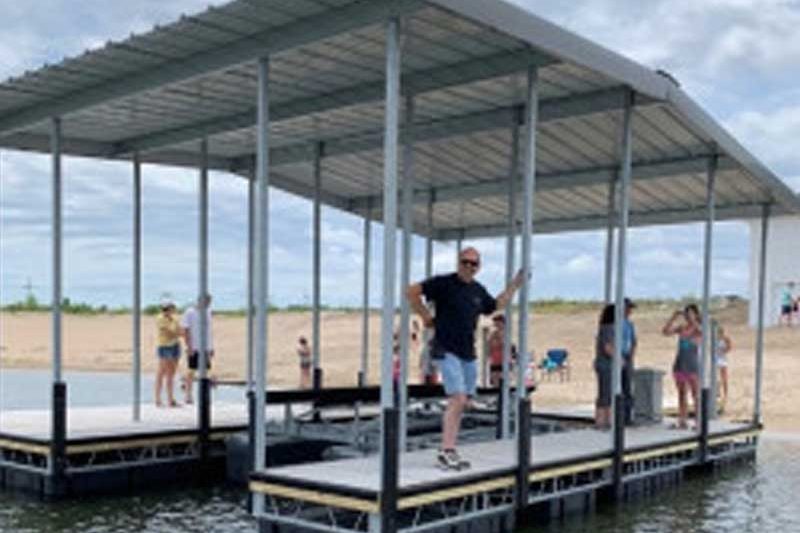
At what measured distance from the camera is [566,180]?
51.8ft

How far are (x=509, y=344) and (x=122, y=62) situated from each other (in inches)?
189

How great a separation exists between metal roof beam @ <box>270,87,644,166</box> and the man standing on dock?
2.37 metres

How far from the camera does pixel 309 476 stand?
9.02 metres

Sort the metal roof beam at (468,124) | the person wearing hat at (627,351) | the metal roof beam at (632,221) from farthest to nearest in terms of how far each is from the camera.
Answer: the metal roof beam at (632,221)
the person wearing hat at (627,351)
the metal roof beam at (468,124)

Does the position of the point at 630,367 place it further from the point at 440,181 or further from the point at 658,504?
the point at 440,181

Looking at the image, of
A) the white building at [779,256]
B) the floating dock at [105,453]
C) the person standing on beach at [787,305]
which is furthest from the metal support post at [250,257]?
the person standing on beach at [787,305]

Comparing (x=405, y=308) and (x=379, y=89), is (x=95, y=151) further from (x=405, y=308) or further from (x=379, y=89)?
(x=405, y=308)

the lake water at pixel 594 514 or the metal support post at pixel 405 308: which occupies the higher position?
the metal support post at pixel 405 308

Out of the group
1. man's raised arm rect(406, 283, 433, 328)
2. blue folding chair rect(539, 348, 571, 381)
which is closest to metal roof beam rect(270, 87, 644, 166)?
man's raised arm rect(406, 283, 433, 328)

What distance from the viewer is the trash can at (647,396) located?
1505 centimetres

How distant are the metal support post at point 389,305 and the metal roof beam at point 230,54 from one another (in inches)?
10.2

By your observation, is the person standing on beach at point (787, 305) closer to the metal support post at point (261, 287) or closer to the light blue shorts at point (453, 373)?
the light blue shorts at point (453, 373)

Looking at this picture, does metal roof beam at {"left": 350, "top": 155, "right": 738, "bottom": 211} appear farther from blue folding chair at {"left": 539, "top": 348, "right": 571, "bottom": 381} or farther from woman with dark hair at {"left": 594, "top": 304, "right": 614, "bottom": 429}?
blue folding chair at {"left": 539, "top": 348, "right": 571, "bottom": 381}

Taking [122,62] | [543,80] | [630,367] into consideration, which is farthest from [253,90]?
[630,367]
